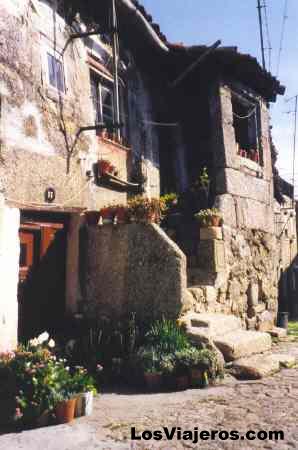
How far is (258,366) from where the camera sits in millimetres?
5430

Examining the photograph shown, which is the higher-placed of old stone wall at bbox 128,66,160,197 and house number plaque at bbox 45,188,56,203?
old stone wall at bbox 128,66,160,197

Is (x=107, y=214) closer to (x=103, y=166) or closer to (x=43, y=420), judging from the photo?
(x=103, y=166)

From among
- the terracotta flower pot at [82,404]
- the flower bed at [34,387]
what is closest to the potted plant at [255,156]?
the flower bed at [34,387]

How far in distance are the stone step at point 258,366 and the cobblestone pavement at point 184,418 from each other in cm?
20

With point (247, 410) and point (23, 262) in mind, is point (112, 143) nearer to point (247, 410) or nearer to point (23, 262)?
point (23, 262)

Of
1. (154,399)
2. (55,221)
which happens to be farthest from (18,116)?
(154,399)

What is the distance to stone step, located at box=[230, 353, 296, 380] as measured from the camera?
5.30 meters

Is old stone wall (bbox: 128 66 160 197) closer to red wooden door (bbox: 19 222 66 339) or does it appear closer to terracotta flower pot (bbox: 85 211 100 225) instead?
terracotta flower pot (bbox: 85 211 100 225)

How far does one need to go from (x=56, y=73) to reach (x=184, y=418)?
479cm

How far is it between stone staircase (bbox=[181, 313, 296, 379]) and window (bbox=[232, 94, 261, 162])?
14.7 feet

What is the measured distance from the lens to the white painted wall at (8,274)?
4.94 meters

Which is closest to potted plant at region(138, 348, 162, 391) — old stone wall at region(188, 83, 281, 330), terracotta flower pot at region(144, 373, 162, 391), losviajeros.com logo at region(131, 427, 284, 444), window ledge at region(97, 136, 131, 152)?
terracotta flower pot at region(144, 373, 162, 391)

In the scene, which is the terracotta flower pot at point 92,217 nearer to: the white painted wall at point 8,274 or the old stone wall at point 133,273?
the old stone wall at point 133,273

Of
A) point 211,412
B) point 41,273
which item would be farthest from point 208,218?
point 211,412
